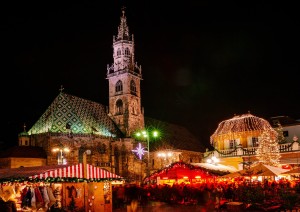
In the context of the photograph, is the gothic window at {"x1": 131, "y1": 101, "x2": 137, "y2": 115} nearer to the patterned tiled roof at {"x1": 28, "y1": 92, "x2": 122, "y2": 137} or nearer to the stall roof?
the patterned tiled roof at {"x1": 28, "y1": 92, "x2": 122, "y2": 137}

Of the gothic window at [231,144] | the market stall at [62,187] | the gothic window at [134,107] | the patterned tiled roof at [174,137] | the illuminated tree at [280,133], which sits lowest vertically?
the market stall at [62,187]

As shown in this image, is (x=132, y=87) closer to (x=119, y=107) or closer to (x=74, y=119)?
(x=119, y=107)

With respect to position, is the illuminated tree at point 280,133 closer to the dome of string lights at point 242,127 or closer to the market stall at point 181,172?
the dome of string lights at point 242,127

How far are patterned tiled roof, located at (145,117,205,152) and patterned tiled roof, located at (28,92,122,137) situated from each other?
7.75m

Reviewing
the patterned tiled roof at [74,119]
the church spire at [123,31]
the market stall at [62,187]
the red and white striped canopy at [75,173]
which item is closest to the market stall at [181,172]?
the market stall at [62,187]

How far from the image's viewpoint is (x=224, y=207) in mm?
20422

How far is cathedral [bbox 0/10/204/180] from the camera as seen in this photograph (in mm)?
45812

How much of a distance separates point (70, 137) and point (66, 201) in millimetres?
29621

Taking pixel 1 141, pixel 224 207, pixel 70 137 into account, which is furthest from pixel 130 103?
pixel 224 207

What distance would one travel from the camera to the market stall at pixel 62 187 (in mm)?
15922

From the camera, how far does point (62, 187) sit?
17.2 m

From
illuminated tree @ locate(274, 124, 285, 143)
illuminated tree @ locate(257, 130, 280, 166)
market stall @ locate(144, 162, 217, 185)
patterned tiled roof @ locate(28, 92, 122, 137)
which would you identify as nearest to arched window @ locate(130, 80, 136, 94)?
patterned tiled roof @ locate(28, 92, 122, 137)

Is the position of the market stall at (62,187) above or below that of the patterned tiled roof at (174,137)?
below

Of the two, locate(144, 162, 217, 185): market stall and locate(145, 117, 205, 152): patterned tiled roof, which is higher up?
locate(145, 117, 205, 152): patterned tiled roof
